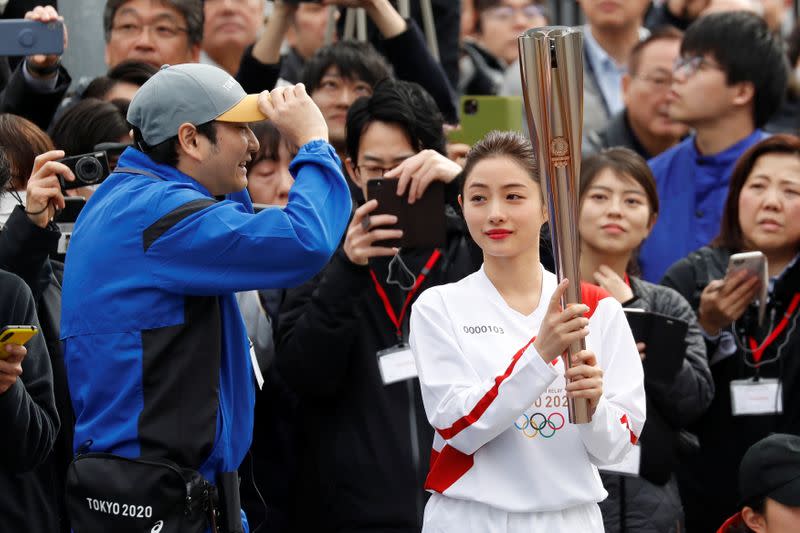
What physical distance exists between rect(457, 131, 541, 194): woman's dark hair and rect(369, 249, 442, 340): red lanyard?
83 cm

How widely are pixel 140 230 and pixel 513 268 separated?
97 cm

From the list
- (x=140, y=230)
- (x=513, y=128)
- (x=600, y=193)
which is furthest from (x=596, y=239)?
(x=140, y=230)

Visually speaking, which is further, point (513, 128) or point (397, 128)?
point (513, 128)

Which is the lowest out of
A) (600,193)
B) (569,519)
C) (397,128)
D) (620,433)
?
(569,519)

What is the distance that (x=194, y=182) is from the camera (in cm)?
362

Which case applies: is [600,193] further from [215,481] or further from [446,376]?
[215,481]

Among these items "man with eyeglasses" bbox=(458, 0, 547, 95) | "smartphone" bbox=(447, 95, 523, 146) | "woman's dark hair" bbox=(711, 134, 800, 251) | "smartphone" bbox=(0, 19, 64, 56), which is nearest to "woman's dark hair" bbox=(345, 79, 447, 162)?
"smartphone" bbox=(447, 95, 523, 146)

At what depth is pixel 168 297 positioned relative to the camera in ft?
11.4

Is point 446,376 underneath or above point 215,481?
above

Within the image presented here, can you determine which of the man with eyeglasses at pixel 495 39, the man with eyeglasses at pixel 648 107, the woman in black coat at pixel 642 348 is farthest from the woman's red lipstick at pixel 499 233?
the man with eyeglasses at pixel 495 39

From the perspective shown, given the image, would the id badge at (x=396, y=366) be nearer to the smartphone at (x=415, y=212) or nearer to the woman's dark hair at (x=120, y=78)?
the smartphone at (x=415, y=212)

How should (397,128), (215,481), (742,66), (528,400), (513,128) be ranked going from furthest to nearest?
1. (742,66)
2. (513,128)
3. (397,128)
4. (215,481)
5. (528,400)

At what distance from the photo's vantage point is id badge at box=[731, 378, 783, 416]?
4.91 m

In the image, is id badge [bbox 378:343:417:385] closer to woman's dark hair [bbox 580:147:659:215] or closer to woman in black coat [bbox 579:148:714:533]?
woman in black coat [bbox 579:148:714:533]
